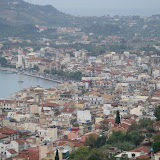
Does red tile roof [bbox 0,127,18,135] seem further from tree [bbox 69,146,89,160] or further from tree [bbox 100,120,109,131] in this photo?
tree [bbox 69,146,89,160]

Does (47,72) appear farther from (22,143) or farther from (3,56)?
(22,143)

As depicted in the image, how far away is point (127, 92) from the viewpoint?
2019cm

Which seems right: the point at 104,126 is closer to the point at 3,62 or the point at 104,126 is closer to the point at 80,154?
the point at 80,154

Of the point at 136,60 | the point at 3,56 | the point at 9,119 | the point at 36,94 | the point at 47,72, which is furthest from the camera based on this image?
the point at 3,56

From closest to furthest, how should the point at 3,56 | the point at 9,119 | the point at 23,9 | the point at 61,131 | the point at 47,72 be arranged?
the point at 61,131 → the point at 9,119 → the point at 47,72 → the point at 3,56 → the point at 23,9

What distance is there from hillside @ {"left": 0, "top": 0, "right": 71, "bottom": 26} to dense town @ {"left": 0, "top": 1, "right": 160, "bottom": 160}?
84.0ft

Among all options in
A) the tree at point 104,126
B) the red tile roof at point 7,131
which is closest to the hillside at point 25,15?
the red tile roof at point 7,131

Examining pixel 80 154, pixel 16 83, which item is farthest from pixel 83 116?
pixel 16 83

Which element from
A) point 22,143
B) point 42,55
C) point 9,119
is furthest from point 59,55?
point 22,143

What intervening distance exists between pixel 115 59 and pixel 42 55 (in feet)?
18.4

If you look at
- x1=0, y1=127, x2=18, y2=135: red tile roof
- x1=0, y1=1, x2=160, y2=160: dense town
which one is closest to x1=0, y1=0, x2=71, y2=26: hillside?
x1=0, y1=1, x2=160, y2=160: dense town

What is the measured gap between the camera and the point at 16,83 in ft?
88.0

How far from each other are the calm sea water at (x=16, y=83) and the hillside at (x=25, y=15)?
31365 mm

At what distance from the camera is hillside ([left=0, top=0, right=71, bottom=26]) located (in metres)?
63.8
